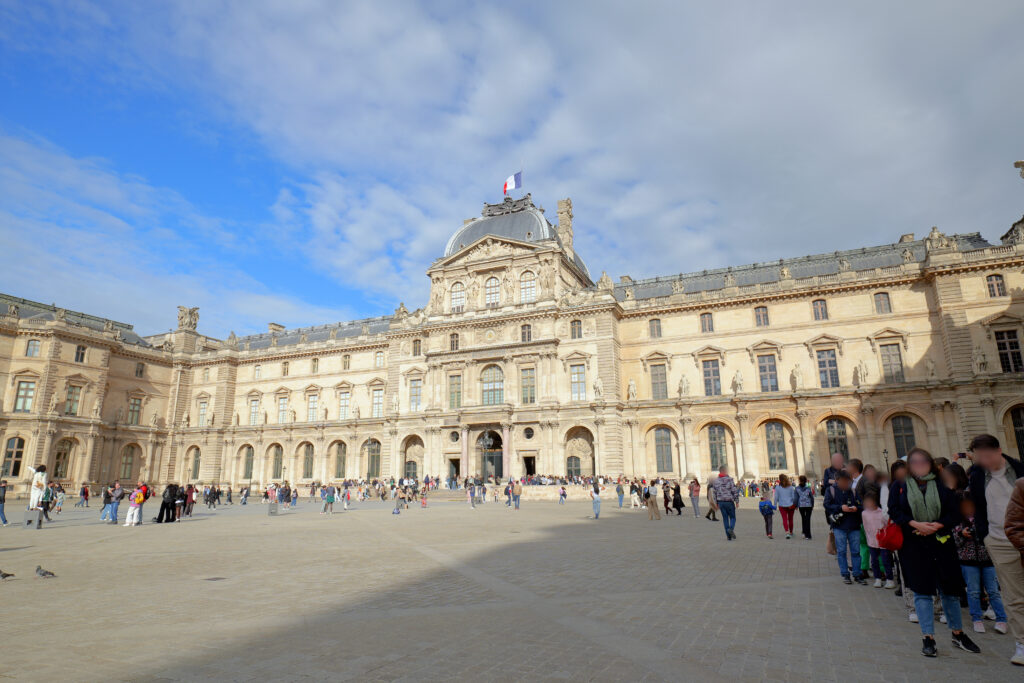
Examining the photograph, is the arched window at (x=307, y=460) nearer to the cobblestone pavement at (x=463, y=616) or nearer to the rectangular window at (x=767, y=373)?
the rectangular window at (x=767, y=373)

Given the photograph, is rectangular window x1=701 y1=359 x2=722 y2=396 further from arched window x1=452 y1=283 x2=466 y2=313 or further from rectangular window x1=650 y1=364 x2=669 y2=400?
arched window x1=452 y1=283 x2=466 y2=313

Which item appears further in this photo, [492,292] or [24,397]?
[492,292]

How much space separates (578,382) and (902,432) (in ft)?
74.4

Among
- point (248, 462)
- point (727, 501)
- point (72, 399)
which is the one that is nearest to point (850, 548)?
point (727, 501)

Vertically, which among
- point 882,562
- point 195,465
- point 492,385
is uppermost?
point 492,385

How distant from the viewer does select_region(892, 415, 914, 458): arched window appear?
3956 cm

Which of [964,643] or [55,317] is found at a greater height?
[55,317]

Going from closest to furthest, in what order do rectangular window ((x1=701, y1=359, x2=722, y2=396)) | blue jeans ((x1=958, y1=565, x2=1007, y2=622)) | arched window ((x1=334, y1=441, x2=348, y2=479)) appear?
blue jeans ((x1=958, y1=565, x2=1007, y2=622))
rectangular window ((x1=701, y1=359, x2=722, y2=396))
arched window ((x1=334, y1=441, x2=348, y2=479))

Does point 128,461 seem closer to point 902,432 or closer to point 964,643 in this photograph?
point 902,432

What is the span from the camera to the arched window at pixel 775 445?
42.6 m

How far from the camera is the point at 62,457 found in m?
51.8

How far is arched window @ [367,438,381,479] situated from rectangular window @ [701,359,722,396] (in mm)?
30910

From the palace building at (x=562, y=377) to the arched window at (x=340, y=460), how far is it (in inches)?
6.9

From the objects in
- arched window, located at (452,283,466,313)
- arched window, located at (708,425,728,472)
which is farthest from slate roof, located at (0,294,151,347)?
arched window, located at (708,425,728,472)
